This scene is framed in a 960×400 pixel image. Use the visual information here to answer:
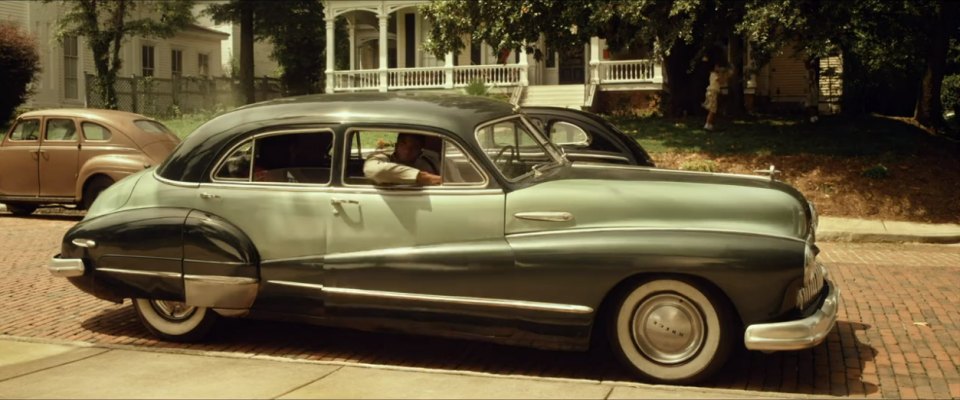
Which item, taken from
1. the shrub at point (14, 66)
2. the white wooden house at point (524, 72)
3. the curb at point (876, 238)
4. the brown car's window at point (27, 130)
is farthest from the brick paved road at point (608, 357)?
the white wooden house at point (524, 72)

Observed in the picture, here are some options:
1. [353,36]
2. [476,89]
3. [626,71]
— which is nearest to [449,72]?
[476,89]

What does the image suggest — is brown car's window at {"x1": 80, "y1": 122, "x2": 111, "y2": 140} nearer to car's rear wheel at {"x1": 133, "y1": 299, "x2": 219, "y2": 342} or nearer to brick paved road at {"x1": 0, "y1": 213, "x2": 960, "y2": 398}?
brick paved road at {"x1": 0, "y1": 213, "x2": 960, "y2": 398}

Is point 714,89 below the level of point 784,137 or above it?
above

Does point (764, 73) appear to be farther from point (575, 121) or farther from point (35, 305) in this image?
point (35, 305)

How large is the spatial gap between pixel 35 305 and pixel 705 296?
5.73 m

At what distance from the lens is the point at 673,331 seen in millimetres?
5543

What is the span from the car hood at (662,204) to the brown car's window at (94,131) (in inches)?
408

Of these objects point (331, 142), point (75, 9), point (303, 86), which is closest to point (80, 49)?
point (75, 9)

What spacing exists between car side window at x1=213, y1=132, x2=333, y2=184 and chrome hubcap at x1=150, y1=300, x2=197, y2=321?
3.17 feet

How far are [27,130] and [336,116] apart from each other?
10.6m

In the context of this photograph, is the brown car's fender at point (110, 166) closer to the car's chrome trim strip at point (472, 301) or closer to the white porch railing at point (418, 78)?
the car's chrome trim strip at point (472, 301)

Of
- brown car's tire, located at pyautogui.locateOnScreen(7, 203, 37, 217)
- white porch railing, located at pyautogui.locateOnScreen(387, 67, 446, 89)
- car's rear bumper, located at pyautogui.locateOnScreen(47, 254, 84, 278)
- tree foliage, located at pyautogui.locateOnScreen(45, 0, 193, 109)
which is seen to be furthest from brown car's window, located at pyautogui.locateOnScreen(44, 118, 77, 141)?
white porch railing, located at pyautogui.locateOnScreen(387, 67, 446, 89)

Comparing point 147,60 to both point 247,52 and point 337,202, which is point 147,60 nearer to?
point 247,52

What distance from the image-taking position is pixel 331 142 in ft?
21.0
